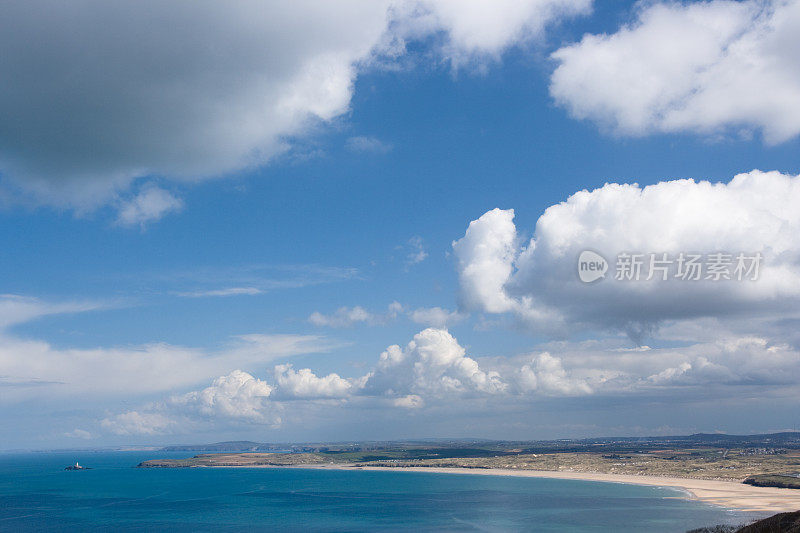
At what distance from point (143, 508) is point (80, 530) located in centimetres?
4136

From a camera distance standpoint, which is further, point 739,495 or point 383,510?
point 739,495

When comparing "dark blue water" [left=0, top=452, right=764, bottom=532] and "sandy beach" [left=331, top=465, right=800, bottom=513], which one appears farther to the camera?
"sandy beach" [left=331, top=465, right=800, bottom=513]

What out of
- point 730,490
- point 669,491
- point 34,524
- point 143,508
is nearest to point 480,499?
point 669,491

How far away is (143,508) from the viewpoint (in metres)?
157

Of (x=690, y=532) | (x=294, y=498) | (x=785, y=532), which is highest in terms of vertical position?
(x=785, y=532)

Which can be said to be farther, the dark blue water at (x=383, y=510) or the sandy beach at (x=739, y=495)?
the sandy beach at (x=739, y=495)

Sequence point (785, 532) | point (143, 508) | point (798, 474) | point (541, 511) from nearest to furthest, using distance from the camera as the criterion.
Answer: point (785, 532) < point (541, 511) < point (143, 508) < point (798, 474)

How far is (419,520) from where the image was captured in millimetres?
123688

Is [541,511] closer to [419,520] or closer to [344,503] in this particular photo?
[419,520]

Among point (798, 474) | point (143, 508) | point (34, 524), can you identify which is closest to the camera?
point (34, 524)

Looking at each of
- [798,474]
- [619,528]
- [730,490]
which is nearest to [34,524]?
[619,528]

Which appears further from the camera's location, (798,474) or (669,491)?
(798,474)

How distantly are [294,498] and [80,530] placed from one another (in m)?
70.3

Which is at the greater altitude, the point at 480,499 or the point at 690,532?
the point at 690,532
